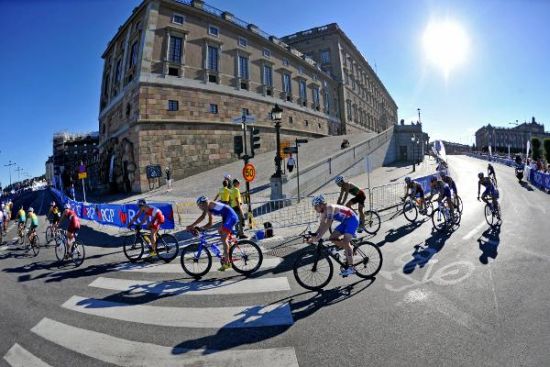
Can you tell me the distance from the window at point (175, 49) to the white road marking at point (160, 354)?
30481 millimetres

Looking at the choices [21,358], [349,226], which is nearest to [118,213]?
[21,358]

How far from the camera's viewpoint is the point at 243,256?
21.0ft

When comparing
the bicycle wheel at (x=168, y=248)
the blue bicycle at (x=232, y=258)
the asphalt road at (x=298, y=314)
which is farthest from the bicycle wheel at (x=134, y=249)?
the blue bicycle at (x=232, y=258)

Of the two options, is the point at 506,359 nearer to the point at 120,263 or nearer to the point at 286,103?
the point at 120,263

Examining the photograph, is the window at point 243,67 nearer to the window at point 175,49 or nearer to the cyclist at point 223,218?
the window at point 175,49

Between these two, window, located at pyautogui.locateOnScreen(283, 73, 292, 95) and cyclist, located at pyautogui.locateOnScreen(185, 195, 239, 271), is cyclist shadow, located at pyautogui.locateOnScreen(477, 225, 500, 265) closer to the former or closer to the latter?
cyclist, located at pyautogui.locateOnScreen(185, 195, 239, 271)

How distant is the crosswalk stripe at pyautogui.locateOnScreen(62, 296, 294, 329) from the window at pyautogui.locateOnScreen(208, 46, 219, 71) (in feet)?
104

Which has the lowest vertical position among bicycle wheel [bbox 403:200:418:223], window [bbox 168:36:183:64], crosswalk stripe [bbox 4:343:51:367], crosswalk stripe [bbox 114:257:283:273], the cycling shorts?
crosswalk stripe [bbox 4:343:51:367]

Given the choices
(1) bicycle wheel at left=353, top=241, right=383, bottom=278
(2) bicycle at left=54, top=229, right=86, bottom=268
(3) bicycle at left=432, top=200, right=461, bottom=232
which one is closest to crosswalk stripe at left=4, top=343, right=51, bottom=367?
(2) bicycle at left=54, top=229, right=86, bottom=268

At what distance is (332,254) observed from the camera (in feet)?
17.8

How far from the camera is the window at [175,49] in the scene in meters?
29.6

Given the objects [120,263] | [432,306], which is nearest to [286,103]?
[120,263]

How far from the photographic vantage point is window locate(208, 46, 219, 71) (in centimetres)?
3269

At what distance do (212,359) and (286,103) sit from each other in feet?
137
